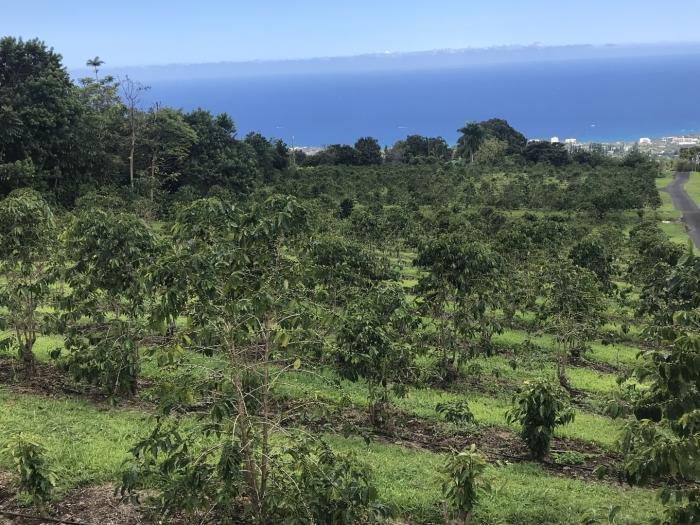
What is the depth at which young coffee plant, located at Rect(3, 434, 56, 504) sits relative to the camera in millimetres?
6738

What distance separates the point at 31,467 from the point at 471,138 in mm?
69906

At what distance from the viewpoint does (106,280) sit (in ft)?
33.5

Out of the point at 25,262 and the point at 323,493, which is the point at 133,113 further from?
the point at 323,493

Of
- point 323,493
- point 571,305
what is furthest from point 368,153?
point 323,493

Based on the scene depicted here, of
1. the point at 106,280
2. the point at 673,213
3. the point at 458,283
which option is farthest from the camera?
the point at 673,213

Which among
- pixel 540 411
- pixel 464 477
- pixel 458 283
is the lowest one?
pixel 540 411

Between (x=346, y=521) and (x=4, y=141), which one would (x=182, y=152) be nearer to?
(x=4, y=141)

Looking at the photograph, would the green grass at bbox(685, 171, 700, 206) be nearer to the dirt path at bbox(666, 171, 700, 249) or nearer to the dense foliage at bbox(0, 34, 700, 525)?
the dirt path at bbox(666, 171, 700, 249)

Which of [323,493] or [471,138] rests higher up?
[471,138]

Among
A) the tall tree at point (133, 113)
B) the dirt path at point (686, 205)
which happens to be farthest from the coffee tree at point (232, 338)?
the tall tree at point (133, 113)

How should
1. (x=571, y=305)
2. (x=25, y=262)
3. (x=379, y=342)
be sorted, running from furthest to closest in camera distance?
(x=571, y=305)
(x=25, y=262)
(x=379, y=342)

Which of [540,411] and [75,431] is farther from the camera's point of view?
[75,431]

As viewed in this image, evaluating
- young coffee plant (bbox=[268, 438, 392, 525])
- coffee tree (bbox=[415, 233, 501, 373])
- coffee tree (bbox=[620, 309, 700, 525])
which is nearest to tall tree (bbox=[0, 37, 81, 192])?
coffee tree (bbox=[415, 233, 501, 373])

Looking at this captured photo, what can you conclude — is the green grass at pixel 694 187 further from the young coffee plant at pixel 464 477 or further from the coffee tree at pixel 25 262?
the young coffee plant at pixel 464 477
